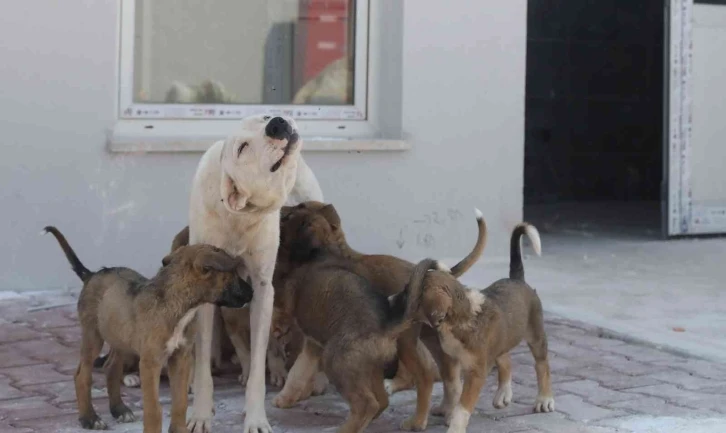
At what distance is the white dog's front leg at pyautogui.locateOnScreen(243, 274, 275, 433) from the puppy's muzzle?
426 millimetres

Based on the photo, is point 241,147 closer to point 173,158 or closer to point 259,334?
point 259,334

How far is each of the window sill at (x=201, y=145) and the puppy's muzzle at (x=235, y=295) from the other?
3.61 meters

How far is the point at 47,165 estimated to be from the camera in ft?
26.4

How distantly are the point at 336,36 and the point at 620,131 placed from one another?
6.80 meters

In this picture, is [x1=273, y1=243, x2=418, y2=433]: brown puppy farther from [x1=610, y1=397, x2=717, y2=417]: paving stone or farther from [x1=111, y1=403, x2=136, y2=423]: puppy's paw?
[x1=610, y1=397, x2=717, y2=417]: paving stone

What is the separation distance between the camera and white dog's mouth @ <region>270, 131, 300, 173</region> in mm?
4637

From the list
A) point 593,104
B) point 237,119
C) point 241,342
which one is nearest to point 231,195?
point 241,342

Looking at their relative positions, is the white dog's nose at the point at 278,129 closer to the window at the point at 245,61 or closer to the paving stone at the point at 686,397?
the paving stone at the point at 686,397

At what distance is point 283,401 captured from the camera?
5.56 metres

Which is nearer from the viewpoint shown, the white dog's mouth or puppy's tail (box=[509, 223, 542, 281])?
the white dog's mouth

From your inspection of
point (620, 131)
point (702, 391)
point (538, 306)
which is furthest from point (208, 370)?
point (620, 131)

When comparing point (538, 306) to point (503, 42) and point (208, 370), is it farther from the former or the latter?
point (503, 42)

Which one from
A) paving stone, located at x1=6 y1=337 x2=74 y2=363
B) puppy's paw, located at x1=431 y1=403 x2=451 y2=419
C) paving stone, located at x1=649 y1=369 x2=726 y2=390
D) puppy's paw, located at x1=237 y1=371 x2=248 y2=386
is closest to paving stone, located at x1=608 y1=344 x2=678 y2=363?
paving stone, located at x1=649 y1=369 x2=726 y2=390

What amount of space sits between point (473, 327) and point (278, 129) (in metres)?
1.14
